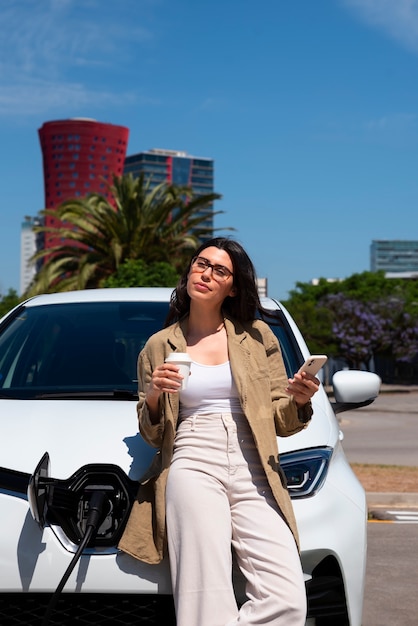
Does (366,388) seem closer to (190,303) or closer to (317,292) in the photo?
(190,303)

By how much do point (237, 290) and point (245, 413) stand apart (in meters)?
0.53

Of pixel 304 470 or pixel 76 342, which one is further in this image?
pixel 76 342

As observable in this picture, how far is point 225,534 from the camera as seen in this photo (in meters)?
2.84

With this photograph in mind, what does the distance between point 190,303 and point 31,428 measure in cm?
72

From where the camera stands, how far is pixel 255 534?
2.86 metres

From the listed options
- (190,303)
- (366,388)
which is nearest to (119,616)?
(190,303)

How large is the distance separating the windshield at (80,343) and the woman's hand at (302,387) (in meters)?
1.04

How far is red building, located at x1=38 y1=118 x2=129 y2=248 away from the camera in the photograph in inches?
6432

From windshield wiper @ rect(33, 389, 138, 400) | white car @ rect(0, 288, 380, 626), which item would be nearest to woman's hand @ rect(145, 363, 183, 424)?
white car @ rect(0, 288, 380, 626)

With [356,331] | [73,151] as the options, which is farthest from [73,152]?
[356,331]

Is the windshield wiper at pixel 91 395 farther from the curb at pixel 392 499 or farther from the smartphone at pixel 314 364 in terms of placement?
the curb at pixel 392 499

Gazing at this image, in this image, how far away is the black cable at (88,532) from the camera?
2789 mm

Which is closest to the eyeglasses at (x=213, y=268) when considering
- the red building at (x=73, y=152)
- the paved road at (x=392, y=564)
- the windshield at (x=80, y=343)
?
the windshield at (x=80, y=343)

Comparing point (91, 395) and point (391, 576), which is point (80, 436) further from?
point (391, 576)
